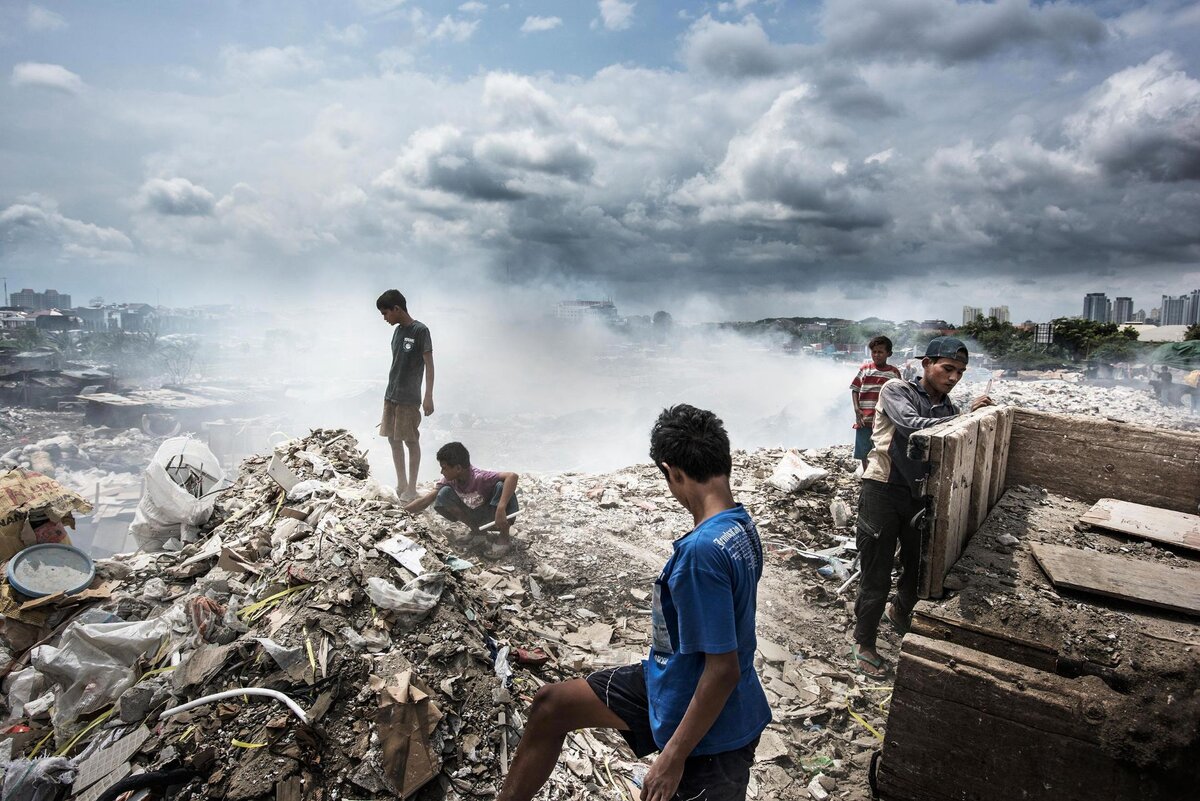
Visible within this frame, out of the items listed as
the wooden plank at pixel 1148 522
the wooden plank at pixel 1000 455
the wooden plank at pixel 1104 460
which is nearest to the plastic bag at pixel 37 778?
the wooden plank at pixel 1000 455

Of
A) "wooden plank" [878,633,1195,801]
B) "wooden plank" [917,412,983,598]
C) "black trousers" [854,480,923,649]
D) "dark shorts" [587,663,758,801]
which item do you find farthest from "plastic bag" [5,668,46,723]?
"black trousers" [854,480,923,649]

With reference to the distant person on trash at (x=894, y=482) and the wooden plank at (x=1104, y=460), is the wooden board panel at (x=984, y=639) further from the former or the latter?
the wooden plank at (x=1104, y=460)

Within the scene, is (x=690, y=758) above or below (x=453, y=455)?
below

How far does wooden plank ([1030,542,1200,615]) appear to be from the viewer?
6.81ft

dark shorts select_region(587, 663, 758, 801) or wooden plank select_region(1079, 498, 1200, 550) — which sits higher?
wooden plank select_region(1079, 498, 1200, 550)

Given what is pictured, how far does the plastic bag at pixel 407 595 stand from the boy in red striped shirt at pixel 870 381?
4.83 m

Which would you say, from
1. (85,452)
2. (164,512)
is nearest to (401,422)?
(164,512)

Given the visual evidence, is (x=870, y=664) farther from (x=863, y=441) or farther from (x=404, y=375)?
(x=404, y=375)

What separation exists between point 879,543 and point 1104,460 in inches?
55.4

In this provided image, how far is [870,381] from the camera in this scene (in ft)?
20.5

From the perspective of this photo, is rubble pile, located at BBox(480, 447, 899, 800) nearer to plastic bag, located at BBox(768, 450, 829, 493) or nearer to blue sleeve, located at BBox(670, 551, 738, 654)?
plastic bag, located at BBox(768, 450, 829, 493)

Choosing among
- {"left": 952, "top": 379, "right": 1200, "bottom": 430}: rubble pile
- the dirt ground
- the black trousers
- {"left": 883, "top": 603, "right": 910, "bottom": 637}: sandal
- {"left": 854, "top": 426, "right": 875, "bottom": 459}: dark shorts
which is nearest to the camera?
the dirt ground

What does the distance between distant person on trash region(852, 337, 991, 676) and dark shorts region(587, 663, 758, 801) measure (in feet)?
7.38

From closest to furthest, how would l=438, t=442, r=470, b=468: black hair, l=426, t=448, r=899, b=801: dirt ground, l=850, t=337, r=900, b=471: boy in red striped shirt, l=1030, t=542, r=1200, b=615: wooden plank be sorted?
1. l=1030, t=542, r=1200, b=615: wooden plank
2. l=426, t=448, r=899, b=801: dirt ground
3. l=438, t=442, r=470, b=468: black hair
4. l=850, t=337, r=900, b=471: boy in red striped shirt
